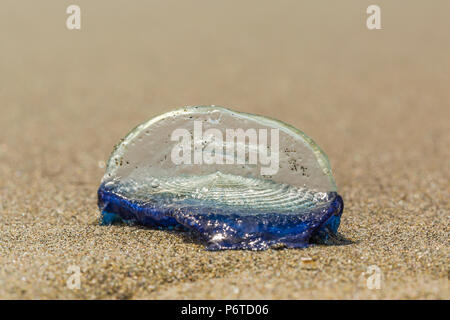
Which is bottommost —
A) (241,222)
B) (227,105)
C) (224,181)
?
(241,222)

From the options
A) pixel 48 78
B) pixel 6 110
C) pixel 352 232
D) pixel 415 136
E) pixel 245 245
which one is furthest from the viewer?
pixel 48 78

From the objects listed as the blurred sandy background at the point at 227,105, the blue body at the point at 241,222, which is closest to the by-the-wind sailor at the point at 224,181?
the blue body at the point at 241,222

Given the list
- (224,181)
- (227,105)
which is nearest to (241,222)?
(224,181)

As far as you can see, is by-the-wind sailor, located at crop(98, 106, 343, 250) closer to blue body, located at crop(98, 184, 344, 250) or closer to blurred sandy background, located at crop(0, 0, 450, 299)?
blue body, located at crop(98, 184, 344, 250)

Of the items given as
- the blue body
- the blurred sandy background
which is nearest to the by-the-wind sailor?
the blue body

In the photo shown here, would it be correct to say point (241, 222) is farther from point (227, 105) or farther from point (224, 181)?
point (227, 105)

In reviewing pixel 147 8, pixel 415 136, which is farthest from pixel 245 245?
pixel 147 8
